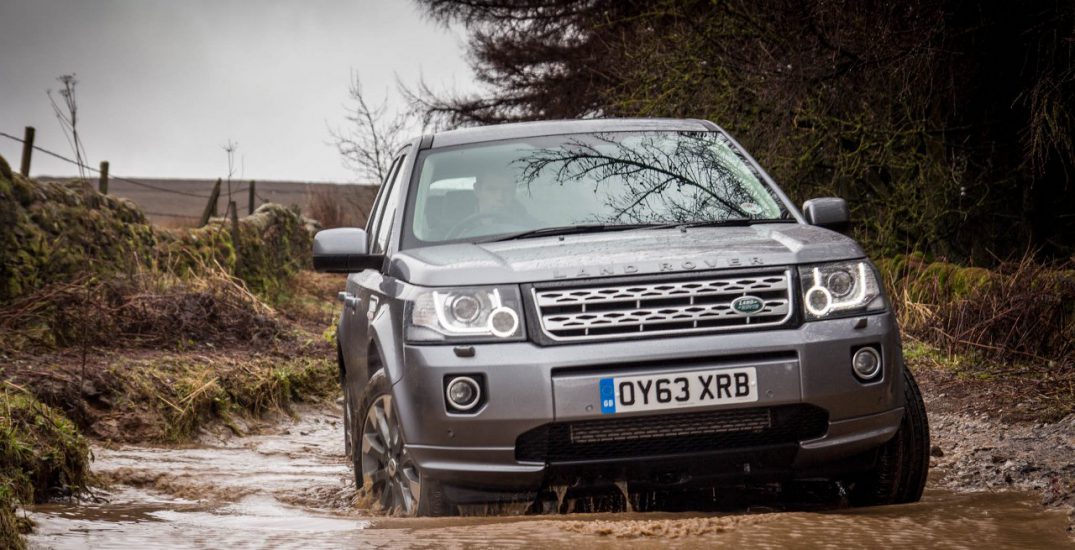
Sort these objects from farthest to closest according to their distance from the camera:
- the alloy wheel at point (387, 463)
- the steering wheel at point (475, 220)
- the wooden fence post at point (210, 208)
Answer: the wooden fence post at point (210, 208) → the steering wheel at point (475, 220) → the alloy wheel at point (387, 463)

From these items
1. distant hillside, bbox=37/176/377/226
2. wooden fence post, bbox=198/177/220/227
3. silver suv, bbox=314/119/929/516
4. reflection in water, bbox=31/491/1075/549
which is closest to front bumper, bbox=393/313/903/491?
silver suv, bbox=314/119/929/516

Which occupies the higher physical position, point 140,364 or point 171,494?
point 140,364

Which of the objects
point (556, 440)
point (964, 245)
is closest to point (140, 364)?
point (556, 440)

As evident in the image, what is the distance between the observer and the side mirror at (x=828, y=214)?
17.7 ft

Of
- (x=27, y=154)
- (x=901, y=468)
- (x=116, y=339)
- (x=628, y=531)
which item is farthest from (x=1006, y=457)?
(x=27, y=154)

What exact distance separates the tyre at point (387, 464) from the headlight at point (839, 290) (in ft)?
5.05

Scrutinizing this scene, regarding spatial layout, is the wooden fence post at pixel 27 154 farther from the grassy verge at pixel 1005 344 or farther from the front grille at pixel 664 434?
the front grille at pixel 664 434

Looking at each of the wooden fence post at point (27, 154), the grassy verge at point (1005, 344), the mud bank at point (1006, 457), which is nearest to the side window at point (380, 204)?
the mud bank at point (1006, 457)

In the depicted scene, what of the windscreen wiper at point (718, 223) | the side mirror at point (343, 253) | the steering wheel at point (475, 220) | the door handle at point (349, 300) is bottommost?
the door handle at point (349, 300)

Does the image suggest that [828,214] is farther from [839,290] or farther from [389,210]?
[389,210]

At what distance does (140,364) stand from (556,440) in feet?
20.0

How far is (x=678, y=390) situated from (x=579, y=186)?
164 centimetres

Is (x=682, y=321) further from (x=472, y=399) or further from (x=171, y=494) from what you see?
(x=171, y=494)

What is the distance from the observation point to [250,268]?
→ 57.3 ft
